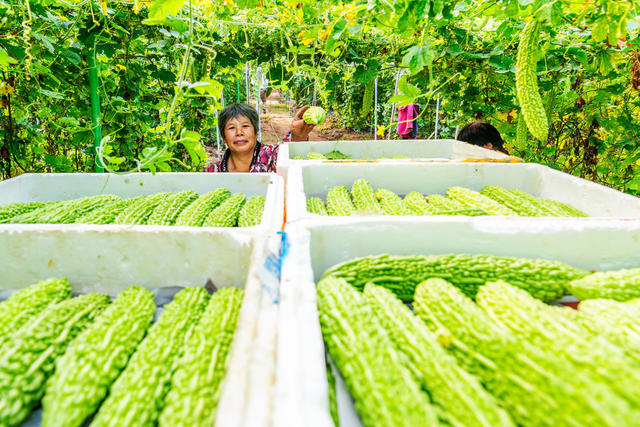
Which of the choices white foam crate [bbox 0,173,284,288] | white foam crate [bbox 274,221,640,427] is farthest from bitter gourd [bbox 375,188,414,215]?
white foam crate [bbox 0,173,284,288]

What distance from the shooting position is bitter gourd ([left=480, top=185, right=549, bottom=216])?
87.0 inches

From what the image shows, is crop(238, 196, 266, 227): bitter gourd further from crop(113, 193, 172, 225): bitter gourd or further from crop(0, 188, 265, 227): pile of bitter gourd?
crop(113, 193, 172, 225): bitter gourd

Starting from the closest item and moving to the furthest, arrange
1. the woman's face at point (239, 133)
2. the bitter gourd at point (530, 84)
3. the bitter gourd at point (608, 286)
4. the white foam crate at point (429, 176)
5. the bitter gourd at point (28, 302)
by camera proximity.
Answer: the bitter gourd at point (28, 302)
the bitter gourd at point (608, 286)
the bitter gourd at point (530, 84)
the white foam crate at point (429, 176)
the woman's face at point (239, 133)

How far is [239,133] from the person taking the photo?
388 cm

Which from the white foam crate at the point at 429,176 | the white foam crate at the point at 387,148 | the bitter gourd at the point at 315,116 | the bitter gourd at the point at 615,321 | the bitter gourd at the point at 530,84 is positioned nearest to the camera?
the bitter gourd at the point at 615,321

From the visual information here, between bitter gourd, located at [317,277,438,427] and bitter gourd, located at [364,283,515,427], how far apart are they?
4 cm

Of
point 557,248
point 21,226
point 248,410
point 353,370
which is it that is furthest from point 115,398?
point 557,248

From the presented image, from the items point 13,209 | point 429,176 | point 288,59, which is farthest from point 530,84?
point 13,209

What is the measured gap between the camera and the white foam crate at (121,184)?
2576mm

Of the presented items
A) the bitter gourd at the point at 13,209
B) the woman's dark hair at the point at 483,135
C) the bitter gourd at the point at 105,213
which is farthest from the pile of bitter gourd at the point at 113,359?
the woman's dark hair at the point at 483,135

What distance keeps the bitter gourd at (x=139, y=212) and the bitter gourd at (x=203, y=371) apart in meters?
1.00

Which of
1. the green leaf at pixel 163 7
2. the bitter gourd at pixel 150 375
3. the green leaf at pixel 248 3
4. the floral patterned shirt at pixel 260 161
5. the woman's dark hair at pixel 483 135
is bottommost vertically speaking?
the bitter gourd at pixel 150 375

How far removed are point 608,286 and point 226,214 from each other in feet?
6.50

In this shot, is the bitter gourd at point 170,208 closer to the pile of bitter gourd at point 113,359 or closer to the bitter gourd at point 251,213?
the bitter gourd at point 251,213
